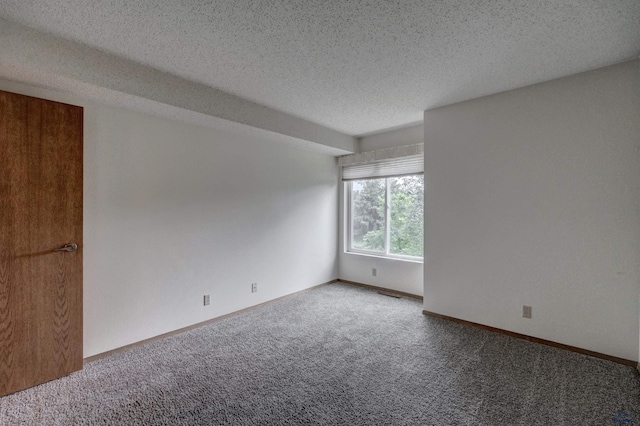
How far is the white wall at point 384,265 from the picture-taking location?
4.16m

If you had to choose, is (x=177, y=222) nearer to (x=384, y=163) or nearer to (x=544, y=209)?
(x=384, y=163)

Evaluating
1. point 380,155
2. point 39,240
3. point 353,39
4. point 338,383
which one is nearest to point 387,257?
point 380,155

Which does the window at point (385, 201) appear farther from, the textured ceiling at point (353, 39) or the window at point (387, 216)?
the textured ceiling at point (353, 39)

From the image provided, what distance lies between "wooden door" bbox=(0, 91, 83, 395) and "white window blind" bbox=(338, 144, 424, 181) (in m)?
3.54

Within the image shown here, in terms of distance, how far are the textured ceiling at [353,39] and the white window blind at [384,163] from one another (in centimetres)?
125

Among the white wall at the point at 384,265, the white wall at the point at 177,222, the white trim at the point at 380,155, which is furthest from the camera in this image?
the white wall at the point at 384,265

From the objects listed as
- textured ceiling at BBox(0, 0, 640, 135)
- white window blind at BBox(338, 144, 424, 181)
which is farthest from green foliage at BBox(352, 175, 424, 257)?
textured ceiling at BBox(0, 0, 640, 135)

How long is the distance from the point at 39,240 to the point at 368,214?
13.1 feet

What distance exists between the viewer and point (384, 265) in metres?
4.48

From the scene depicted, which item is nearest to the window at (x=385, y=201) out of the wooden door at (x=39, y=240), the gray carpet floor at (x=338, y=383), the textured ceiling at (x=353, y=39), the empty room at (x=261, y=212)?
the empty room at (x=261, y=212)

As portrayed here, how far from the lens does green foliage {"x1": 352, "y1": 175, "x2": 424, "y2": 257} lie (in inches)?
167

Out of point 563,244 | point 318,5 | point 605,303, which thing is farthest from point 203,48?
point 605,303

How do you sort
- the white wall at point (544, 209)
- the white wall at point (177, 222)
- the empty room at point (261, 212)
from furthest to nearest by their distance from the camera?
the white wall at point (177, 222), the white wall at point (544, 209), the empty room at point (261, 212)

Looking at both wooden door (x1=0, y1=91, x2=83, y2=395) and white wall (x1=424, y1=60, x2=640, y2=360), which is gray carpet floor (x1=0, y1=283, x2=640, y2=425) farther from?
white wall (x1=424, y1=60, x2=640, y2=360)
